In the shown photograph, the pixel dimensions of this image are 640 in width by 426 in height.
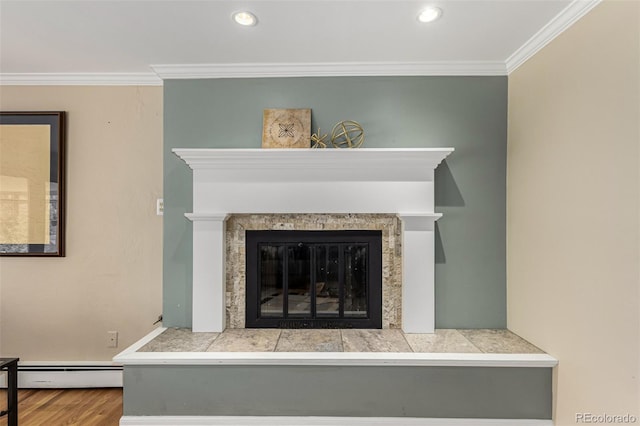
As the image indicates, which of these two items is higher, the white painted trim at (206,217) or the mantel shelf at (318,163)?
the mantel shelf at (318,163)

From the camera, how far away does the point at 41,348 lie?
2.60 meters

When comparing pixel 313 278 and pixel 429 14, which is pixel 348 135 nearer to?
pixel 429 14

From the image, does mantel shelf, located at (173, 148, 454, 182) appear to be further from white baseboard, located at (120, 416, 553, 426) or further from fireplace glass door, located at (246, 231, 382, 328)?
white baseboard, located at (120, 416, 553, 426)

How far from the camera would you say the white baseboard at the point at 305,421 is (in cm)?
186

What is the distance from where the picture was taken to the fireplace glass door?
7.89ft

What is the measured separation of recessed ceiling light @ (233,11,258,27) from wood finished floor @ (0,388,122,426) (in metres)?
2.45

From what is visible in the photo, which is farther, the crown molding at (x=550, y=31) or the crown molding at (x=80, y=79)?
the crown molding at (x=80, y=79)

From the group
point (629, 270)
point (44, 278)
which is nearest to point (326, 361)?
point (629, 270)

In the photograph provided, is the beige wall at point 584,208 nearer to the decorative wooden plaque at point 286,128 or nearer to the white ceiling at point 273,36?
the white ceiling at point 273,36

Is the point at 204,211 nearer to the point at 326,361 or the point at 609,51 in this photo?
the point at 326,361

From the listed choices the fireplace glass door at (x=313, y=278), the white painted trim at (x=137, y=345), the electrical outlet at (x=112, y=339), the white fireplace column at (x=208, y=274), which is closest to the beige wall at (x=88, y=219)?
the electrical outlet at (x=112, y=339)
